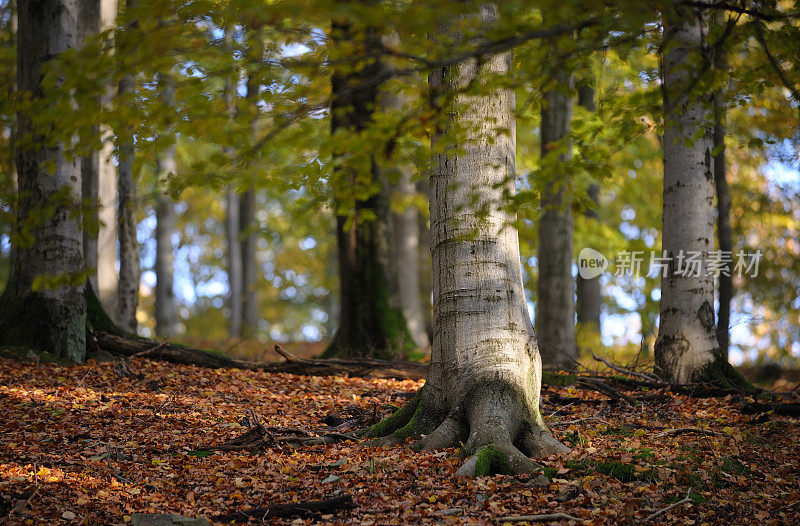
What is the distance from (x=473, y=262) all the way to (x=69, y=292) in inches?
217

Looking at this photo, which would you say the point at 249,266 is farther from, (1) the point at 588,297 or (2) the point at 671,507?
(2) the point at 671,507

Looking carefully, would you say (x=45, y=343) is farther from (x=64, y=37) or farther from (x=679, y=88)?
(x=679, y=88)

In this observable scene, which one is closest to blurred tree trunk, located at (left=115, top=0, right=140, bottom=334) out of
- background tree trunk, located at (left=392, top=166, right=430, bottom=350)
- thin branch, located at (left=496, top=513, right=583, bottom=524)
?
background tree trunk, located at (left=392, top=166, right=430, bottom=350)

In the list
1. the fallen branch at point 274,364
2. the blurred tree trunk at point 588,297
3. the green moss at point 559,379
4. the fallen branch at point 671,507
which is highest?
the blurred tree trunk at point 588,297

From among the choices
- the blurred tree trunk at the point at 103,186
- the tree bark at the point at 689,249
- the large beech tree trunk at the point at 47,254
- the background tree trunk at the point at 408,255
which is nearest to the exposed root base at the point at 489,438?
the tree bark at the point at 689,249

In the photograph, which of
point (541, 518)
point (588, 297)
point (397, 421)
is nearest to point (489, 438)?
point (541, 518)

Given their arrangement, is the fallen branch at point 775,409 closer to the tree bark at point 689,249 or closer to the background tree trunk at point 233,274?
the tree bark at point 689,249

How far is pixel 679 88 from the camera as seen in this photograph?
4.27 metres

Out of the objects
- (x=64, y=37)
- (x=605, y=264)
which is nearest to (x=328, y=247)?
(x=605, y=264)

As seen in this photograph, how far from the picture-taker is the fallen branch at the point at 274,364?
28.6ft

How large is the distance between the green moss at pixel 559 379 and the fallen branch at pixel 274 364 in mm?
1638

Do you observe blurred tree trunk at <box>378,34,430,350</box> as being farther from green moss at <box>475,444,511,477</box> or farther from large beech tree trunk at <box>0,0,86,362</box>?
green moss at <box>475,444,511,477</box>

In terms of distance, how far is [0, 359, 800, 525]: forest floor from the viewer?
439cm

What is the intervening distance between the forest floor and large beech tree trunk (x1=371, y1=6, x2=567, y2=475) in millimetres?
351
